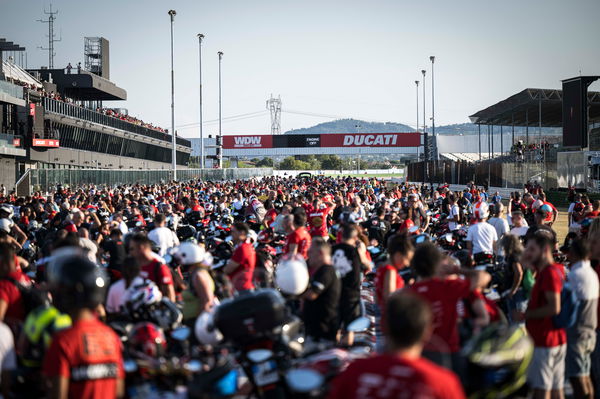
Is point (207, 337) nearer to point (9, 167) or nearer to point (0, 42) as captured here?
point (9, 167)

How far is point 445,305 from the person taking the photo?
5.11 metres

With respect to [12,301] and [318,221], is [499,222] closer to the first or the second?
[318,221]

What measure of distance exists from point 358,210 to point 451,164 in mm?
43879

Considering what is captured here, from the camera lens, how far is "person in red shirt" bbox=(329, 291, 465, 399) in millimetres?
3086

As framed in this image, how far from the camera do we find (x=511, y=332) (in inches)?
166

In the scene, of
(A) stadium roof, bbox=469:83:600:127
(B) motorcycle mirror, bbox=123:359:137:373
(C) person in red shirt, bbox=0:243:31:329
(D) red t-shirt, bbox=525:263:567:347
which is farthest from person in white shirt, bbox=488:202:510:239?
(A) stadium roof, bbox=469:83:600:127

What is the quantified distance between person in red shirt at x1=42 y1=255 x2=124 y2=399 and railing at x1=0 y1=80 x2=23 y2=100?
43530 millimetres

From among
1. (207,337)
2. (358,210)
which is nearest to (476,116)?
(358,210)

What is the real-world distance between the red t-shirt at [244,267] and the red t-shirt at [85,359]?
3.51 metres

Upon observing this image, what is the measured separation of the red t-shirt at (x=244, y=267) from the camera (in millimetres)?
7691

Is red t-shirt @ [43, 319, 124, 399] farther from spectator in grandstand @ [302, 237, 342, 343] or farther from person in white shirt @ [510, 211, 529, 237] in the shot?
person in white shirt @ [510, 211, 529, 237]

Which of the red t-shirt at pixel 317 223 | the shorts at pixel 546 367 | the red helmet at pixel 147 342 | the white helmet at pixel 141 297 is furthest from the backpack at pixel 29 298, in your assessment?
the red t-shirt at pixel 317 223

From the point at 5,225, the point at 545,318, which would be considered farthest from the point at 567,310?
the point at 5,225

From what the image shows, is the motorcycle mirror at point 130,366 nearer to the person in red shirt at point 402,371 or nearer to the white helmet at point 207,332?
the white helmet at point 207,332
